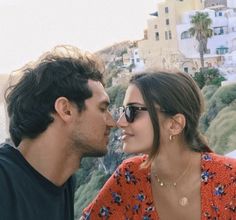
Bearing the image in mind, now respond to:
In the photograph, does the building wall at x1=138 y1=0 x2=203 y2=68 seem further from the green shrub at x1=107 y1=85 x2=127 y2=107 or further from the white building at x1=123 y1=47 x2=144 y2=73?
the green shrub at x1=107 y1=85 x2=127 y2=107

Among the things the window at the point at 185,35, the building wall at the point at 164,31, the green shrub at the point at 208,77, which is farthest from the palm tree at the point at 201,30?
the building wall at the point at 164,31

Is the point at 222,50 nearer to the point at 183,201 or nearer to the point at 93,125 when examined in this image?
the point at 183,201

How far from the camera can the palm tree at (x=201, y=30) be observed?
22453 millimetres

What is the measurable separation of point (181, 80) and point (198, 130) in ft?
0.70

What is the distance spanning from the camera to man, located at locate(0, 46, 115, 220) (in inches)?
53.3

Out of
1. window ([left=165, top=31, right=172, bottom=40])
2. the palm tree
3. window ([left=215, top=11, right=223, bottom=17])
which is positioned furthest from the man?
window ([left=165, top=31, right=172, bottom=40])

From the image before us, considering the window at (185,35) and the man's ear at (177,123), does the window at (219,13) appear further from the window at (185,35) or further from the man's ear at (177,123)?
the man's ear at (177,123)

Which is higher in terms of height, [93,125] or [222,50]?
[93,125]

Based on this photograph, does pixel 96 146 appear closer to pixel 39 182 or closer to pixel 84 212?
pixel 39 182

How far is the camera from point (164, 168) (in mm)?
1718

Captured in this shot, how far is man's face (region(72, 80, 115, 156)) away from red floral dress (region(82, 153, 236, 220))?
0.28 metres

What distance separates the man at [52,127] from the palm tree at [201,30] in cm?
2099

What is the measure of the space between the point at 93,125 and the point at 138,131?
24 cm

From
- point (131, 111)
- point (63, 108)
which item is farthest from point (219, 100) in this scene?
point (63, 108)
